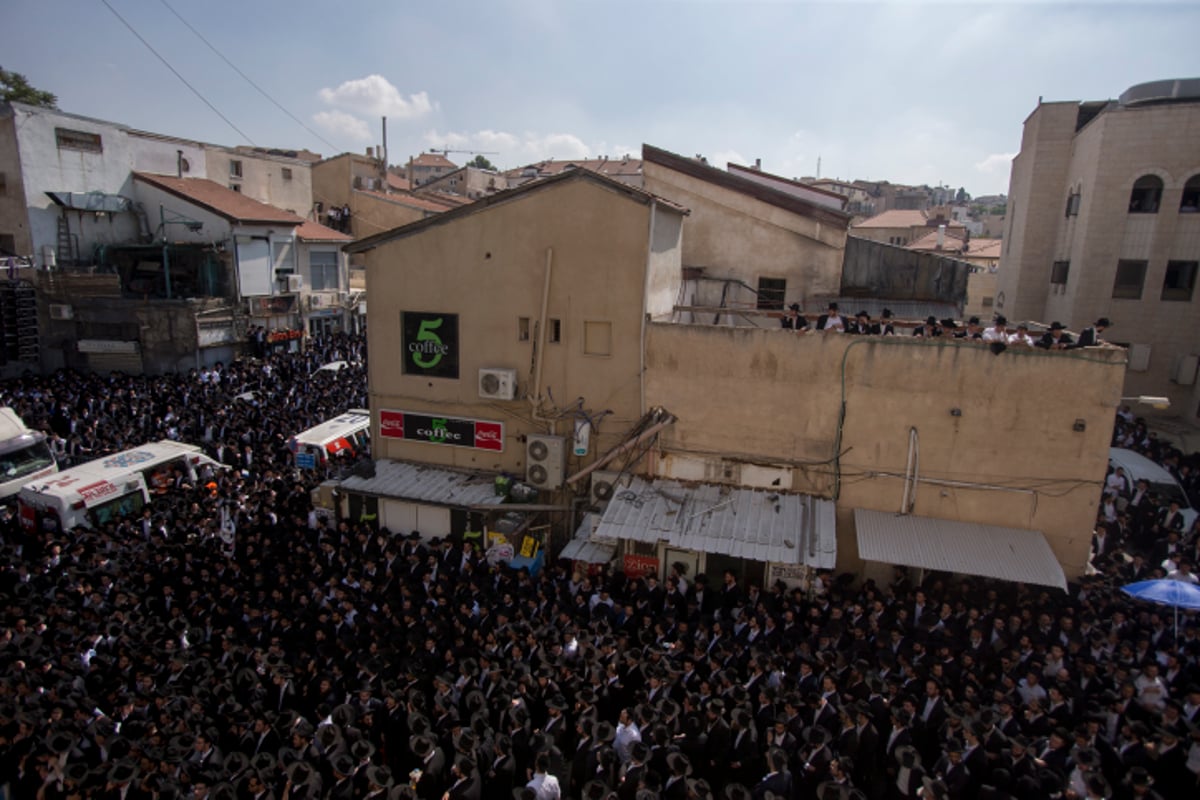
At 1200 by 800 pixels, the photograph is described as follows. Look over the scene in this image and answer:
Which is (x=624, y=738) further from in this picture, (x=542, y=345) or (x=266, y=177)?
(x=266, y=177)

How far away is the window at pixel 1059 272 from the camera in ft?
80.9

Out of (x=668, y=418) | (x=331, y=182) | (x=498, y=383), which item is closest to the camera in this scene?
(x=668, y=418)

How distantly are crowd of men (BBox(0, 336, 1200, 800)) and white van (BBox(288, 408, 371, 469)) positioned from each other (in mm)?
3710

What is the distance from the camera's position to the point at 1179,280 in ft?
72.7

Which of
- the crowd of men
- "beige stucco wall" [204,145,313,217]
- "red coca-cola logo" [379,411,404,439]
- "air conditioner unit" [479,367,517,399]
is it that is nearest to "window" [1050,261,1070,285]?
the crowd of men

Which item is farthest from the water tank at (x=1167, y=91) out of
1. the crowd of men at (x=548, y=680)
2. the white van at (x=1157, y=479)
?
the crowd of men at (x=548, y=680)

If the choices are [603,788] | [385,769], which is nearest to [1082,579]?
[603,788]

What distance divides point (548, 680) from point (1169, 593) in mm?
Result: 7810

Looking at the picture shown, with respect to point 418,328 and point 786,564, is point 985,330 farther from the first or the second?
point 418,328

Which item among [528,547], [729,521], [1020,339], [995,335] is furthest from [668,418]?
[1020,339]

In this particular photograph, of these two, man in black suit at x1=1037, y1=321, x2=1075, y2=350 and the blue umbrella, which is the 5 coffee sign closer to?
man in black suit at x1=1037, y1=321, x2=1075, y2=350

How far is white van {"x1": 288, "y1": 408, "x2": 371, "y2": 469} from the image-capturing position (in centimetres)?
1678

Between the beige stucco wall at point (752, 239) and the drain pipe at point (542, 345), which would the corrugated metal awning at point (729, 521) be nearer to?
the drain pipe at point (542, 345)

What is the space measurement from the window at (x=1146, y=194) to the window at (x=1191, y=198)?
2.07 ft
